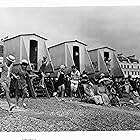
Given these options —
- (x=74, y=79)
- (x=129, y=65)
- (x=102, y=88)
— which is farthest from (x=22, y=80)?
(x=129, y=65)

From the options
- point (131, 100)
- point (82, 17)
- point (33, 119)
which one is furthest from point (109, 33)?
point (33, 119)

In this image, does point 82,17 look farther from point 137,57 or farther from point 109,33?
point 137,57

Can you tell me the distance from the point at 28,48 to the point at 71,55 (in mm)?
708

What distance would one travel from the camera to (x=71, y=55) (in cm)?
490

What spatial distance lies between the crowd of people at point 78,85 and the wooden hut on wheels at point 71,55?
0.08 m

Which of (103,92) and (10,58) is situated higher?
(10,58)

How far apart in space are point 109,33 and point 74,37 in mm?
594

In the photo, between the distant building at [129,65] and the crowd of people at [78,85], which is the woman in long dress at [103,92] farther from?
the distant building at [129,65]

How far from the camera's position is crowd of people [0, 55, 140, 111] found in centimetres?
451

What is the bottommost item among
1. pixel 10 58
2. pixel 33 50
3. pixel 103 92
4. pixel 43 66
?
pixel 103 92

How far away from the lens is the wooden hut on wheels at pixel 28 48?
4.61 m

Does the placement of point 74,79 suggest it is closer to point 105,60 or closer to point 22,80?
point 105,60

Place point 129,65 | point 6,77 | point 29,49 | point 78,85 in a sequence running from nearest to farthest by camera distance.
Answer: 1. point 6,77
2. point 29,49
3. point 78,85
4. point 129,65
